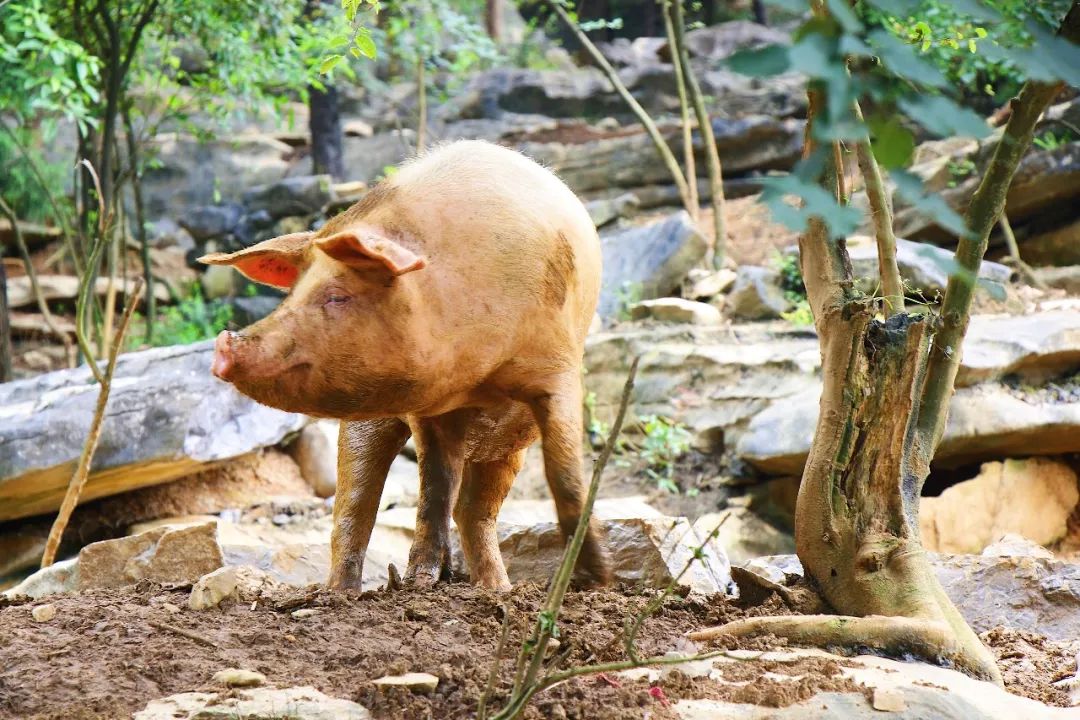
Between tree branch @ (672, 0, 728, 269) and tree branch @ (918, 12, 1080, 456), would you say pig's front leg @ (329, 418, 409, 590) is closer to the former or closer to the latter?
tree branch @ (918, 12, 1080, 456)

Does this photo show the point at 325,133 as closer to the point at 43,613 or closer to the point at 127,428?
the point at 127,428

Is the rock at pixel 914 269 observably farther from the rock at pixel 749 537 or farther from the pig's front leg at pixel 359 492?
the pig's front leg at pixel 359 492

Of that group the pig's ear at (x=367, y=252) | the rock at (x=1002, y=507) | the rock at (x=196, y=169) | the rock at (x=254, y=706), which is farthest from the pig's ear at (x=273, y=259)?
the rock at (x=196, y=169)

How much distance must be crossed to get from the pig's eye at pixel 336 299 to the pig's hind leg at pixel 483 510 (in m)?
1.33

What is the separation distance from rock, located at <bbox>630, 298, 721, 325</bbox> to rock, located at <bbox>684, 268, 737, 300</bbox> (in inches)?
13.2

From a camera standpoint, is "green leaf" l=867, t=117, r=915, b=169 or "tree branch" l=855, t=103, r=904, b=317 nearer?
"green leaf" l=867, t=117, r=915, b=169

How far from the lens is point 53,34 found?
24.0ft

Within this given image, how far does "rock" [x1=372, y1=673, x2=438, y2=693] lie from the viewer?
8.68ft

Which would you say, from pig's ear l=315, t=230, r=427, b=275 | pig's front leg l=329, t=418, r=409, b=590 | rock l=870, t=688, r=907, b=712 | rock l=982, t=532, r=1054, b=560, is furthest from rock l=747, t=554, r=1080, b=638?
pig's ear l=315, t=230, r=427, b=275

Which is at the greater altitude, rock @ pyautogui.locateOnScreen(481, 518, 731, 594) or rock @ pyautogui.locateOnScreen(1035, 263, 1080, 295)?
rock @ pyautogui.locateOnScreen(481, 518, 731, 594)

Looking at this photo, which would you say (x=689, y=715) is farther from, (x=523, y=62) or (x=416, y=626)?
(x=523, y=62)

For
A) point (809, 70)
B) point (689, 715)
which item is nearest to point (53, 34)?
point (689, 715)

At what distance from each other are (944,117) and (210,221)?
14.5 meters

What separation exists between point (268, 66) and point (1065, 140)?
7.57 meters
